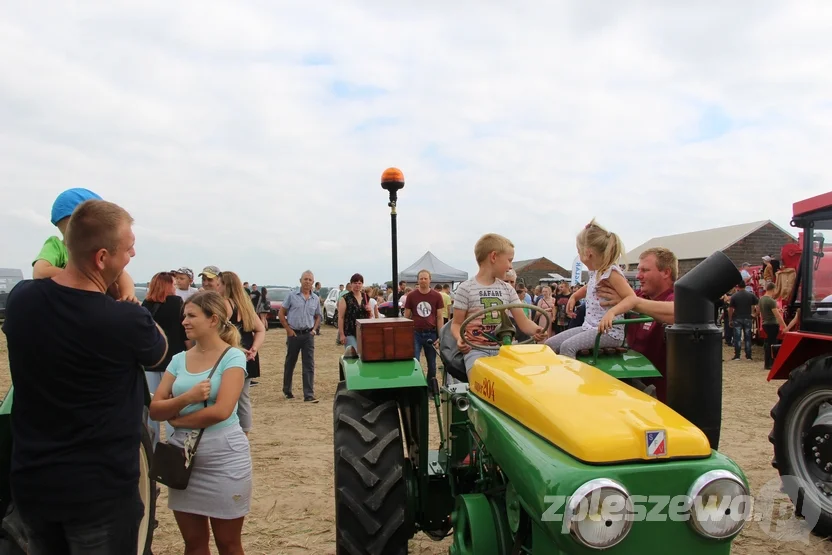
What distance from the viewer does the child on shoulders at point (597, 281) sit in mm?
3019

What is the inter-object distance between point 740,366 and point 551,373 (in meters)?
11.3

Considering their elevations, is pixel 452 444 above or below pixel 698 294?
below

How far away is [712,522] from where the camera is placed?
1710 millimetres

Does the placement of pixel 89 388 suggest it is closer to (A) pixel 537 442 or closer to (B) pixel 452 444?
(A) pixel 537 442

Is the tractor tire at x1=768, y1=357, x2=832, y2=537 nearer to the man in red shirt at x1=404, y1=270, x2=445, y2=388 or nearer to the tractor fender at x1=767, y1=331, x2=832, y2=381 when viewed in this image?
the tractor fender at x1=767, y1=331, x2=832, y2=381

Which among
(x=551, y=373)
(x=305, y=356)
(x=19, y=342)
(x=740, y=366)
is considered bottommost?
(x=740, y=366)

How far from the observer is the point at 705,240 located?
1252 inches

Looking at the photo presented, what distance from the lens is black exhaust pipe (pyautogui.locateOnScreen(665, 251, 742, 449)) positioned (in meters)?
2.03

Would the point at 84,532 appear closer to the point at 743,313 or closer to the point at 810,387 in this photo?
the point at 810,387

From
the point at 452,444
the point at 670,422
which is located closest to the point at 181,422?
the point at 452,444

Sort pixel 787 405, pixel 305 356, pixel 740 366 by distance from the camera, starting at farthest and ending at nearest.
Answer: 1. pixel 740 366
2. pixel 305 356
3. pixel 787 405

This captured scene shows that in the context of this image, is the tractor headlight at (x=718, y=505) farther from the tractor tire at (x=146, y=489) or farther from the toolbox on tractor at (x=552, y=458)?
the tractor tire at (x=146, y=489)

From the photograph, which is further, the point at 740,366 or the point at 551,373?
the point at 740,366

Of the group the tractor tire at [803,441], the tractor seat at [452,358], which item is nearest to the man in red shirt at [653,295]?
the tractor seat at [452,358]
